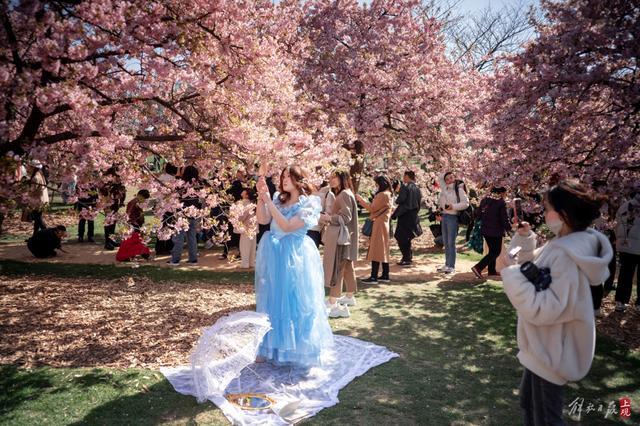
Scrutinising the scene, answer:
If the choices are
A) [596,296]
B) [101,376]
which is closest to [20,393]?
[101,376]

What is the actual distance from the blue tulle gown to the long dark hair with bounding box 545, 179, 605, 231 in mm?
2511

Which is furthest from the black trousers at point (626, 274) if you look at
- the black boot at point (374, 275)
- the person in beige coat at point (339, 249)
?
the person in beige coat at point (339, 249)

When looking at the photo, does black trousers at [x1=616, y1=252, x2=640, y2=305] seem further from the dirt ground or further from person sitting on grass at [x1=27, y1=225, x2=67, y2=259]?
person sitting on grass at [x1=27, y1=225, x2=67, y2=259]

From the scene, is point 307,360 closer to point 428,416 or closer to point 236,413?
point 236,413

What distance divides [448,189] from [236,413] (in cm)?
706

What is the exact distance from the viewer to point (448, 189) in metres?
9.38

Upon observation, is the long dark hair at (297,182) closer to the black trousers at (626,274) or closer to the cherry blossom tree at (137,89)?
the cherry blossom tree at (137,89)

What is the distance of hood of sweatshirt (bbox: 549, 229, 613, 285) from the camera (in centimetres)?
243

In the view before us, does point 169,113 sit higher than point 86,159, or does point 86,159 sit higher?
point 169,113

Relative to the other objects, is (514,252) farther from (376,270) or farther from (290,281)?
(376,270)

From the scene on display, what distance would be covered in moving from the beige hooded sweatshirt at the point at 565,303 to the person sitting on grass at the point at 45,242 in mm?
10276

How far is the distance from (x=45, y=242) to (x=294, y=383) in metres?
8.23

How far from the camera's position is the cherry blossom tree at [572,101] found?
200 inches

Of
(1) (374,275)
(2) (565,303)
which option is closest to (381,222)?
(1) (374,275)
